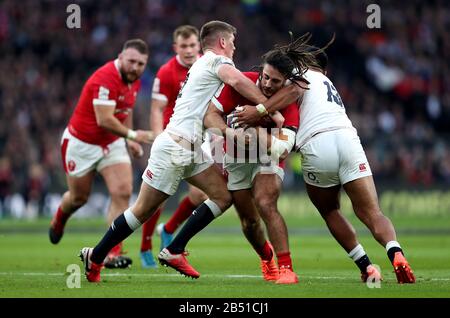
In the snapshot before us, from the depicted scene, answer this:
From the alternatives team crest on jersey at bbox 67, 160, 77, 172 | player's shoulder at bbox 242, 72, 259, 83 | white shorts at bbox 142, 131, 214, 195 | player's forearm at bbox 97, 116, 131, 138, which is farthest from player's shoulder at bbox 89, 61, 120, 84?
player's shoulder at bbox 242, 72, 259, 83

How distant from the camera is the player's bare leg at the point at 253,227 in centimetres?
981

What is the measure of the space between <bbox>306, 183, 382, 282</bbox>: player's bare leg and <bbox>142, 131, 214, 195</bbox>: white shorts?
1.29 meters

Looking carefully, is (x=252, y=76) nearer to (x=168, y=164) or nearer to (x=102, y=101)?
(x=168, y=164)

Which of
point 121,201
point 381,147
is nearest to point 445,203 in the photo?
point 381,147

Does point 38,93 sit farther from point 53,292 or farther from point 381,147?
point 53,292

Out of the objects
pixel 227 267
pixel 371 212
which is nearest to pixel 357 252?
pixel 371 212

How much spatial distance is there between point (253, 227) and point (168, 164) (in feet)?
4.07

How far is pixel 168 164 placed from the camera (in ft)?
31.0

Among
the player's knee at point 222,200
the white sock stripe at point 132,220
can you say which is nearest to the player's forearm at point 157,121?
the player's knee at point 222,200

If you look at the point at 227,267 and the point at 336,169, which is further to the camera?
the point at 227,267

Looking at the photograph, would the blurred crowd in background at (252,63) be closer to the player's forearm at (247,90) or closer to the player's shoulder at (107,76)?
the player's shoulder at (107,76)

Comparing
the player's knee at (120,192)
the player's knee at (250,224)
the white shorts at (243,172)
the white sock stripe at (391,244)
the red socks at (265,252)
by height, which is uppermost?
the white shorts at (243,172)

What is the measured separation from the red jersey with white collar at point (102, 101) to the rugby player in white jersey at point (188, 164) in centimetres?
275
